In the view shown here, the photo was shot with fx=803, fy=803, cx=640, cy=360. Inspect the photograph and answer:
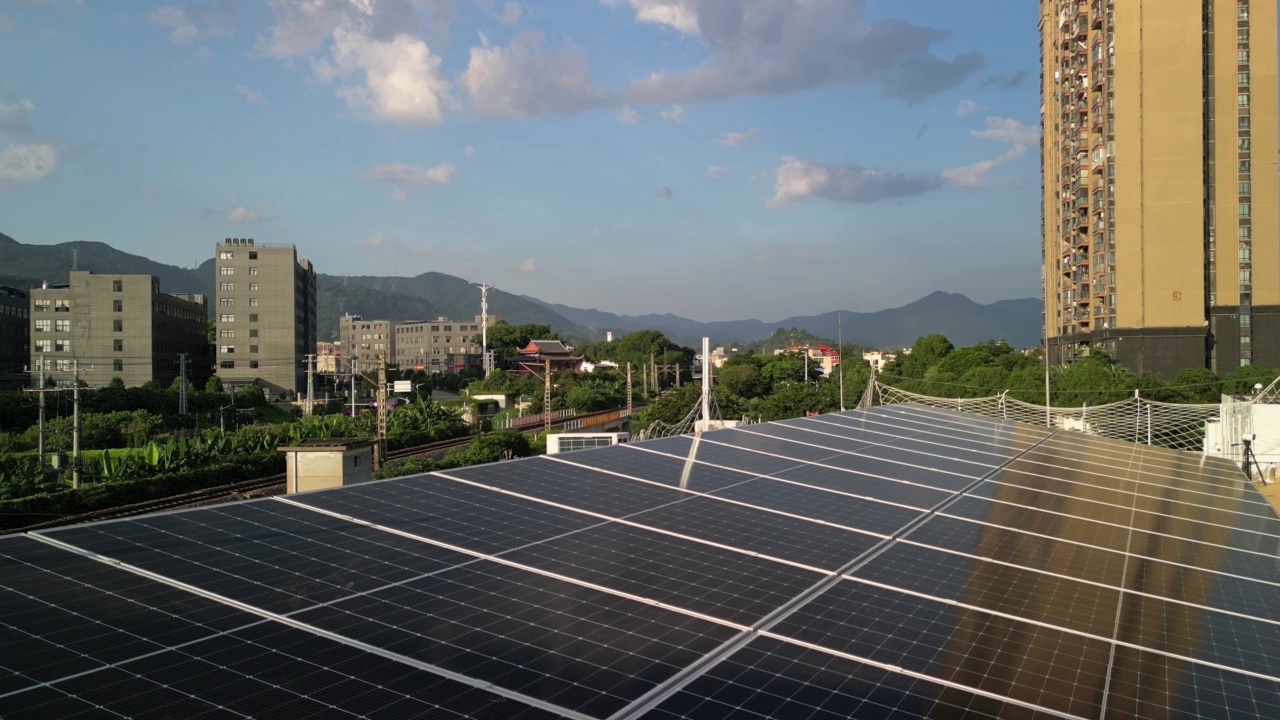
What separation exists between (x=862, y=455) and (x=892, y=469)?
139 cm

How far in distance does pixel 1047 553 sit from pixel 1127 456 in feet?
39.3

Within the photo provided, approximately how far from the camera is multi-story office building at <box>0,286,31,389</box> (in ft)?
246

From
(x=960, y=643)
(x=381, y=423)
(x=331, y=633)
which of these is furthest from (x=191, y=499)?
(x=960, y=643)

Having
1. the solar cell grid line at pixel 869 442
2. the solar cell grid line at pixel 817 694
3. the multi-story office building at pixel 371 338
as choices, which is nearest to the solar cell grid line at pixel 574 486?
the solar cell grid line at pixel 817 694

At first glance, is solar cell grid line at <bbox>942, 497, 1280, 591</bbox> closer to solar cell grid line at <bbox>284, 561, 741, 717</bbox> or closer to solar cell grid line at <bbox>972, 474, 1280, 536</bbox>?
solar cell grid line at <bbox>972, 474, 1280, 536</bbox>

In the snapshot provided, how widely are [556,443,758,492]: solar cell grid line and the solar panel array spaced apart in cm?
50

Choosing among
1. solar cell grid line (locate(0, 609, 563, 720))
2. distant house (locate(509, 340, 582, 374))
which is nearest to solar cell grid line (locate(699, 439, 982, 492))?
solar cell grid line (locate(0, 609, 563, 720))

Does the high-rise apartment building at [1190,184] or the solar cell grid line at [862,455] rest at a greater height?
the high-rise apartment building at [1190,184]

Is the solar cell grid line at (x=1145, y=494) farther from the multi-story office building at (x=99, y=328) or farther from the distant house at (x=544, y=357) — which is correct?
the distant house at (x=544, y=357)

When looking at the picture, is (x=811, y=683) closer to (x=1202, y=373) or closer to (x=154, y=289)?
(x=1202, y=373)

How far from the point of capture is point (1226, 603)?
268 inches

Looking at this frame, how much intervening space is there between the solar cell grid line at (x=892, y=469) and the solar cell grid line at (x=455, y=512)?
A: 19.2 ft

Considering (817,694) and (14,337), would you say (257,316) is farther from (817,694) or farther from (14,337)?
(817,694)

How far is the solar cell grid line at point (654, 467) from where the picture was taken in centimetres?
977
